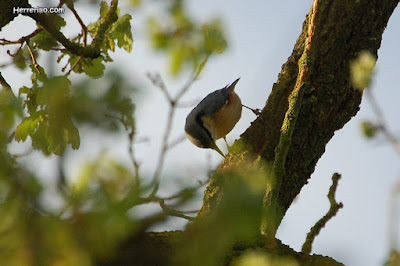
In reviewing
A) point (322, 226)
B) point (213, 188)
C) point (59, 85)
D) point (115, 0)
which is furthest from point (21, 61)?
point (59, 85)

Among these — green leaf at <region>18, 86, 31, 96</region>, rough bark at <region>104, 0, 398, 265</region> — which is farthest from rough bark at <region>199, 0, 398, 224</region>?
green leaf at <region>18, 86, 31, 96</region>

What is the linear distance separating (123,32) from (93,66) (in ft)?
1.39

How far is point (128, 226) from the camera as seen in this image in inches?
43.0

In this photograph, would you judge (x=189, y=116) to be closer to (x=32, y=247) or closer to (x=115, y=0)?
(x=115, y=0)

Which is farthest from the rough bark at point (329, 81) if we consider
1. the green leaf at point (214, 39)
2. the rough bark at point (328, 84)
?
the green leaf at point (214, 39)

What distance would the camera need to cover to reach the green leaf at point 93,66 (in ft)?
12.1

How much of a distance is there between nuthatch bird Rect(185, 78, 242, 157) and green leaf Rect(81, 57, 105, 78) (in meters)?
1.91

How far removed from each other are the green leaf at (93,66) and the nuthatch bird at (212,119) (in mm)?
1911

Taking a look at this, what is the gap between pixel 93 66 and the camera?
3.74m

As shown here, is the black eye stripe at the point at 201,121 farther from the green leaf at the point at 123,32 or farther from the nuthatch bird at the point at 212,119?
the green leaf at the point at 123,32

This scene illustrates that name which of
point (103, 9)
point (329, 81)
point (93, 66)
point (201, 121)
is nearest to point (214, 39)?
point (329, 81)

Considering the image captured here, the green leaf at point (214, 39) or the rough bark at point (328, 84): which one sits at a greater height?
the rough bark at point (328, 84)

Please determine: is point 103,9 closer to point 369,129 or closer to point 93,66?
point 93,66

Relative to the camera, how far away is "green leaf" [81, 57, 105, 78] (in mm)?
3689
